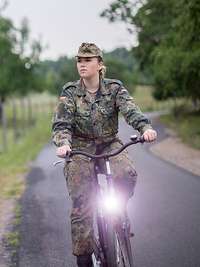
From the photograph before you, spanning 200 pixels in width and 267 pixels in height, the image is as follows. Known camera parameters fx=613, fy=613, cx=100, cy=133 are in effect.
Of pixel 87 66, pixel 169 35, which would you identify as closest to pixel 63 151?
pixel 87 66

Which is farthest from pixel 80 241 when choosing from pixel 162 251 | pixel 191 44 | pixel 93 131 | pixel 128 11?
pixel 128 11

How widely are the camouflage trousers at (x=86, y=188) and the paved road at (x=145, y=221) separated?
4.10 ft

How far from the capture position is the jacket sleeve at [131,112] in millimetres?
4828

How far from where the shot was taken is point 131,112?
4918mm

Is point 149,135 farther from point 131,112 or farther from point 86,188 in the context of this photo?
point 86,188

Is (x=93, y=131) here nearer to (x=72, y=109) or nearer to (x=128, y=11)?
(x=72, y=109)

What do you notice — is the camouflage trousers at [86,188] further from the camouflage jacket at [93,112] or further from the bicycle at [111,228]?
the camouflage jacket at [93,112]

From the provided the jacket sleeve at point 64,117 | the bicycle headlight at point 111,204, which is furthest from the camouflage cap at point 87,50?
the bicycle headlight at point 111,204

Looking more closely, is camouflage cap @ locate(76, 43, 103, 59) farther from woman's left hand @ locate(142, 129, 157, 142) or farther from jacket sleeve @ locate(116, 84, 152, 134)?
woman's left hand @ locate(142, 129, 157, 142)

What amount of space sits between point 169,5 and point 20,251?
16.0m

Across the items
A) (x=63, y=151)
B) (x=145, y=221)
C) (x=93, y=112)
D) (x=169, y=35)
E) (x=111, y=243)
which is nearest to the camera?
(x=63, y=151)

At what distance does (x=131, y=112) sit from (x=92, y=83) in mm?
424

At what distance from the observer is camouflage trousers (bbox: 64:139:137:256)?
482 centimetres

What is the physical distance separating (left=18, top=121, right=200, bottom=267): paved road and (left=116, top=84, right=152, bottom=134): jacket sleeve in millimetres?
1709
